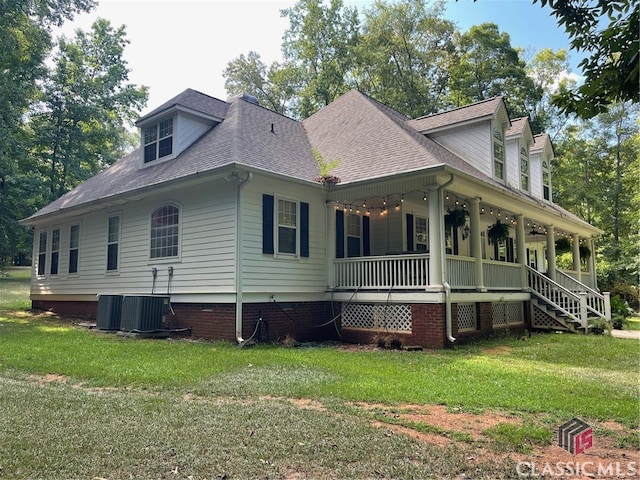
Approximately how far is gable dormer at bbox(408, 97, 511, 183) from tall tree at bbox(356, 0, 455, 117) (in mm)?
14637

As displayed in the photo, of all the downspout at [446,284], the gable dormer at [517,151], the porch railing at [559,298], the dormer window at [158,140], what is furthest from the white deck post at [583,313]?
the dormer window at [158,140]

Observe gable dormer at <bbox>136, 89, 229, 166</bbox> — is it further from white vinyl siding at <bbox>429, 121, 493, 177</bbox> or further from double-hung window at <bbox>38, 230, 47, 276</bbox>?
white vinyl siding at <bbox>429, 121, 493, 177</bbox>

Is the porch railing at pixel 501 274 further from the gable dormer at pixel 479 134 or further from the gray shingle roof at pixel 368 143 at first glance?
the gable dormer at pixel 479 134

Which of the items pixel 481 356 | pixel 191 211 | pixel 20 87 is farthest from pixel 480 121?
pixel 20 87

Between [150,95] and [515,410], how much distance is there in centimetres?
3126

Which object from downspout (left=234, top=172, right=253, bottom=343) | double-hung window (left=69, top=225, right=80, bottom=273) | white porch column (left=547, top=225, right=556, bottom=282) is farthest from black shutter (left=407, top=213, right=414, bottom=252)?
double-hung window (left=69, top=225, right=80, bottom=273)

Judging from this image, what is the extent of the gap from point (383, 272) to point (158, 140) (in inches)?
294

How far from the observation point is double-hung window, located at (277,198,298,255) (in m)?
11.1

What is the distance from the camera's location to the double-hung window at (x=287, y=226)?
11141 mm

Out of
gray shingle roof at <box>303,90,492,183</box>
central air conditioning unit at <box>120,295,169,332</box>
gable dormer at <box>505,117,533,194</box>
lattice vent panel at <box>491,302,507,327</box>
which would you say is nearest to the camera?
central air conditioning unit at <box>120,295,169,332</box>

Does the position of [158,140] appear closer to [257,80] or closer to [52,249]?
[52,249]

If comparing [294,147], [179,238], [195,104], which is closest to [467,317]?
[294,147]

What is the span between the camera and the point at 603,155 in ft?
108

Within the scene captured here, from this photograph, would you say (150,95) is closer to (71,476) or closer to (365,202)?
(365,202)
